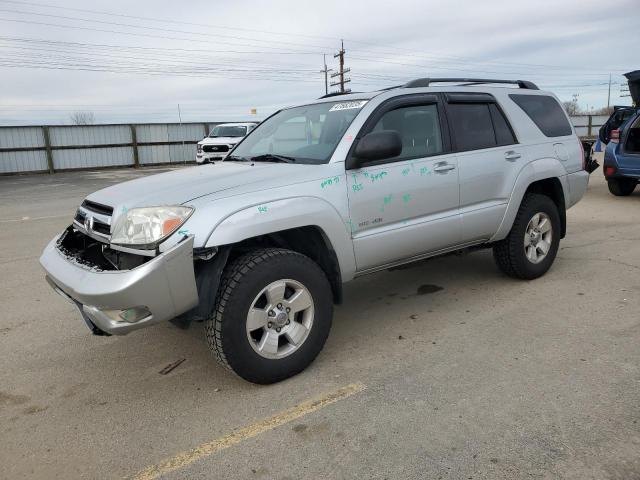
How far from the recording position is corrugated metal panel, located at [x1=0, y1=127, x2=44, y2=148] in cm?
2119

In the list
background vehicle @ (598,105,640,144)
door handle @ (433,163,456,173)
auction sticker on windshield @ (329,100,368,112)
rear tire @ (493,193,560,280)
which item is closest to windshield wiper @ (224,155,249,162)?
auction sticker on windshield @ (329,100,368,112)

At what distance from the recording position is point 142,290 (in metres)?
2.65

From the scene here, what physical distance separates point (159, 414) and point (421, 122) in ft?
9.03

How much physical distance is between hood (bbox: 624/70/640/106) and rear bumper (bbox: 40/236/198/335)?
970 centimetres

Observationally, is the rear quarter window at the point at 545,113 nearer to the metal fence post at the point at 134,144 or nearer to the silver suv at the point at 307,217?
the silver suv at the point at 307,217

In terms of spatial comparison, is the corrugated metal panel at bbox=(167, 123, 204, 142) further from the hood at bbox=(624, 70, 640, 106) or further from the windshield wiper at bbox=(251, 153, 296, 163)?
the windshield wiper at bbox=(251, 153, 296, 163)

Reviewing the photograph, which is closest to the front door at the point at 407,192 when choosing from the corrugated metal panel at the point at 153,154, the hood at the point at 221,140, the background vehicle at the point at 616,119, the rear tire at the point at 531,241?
the rear tire at the point at 531,241

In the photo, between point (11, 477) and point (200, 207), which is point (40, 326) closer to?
point (11, 477)

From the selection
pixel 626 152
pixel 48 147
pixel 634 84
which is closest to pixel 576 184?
pixel 626 152

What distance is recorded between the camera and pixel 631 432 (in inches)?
99.8

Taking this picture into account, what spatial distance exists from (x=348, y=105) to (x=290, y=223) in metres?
1.23

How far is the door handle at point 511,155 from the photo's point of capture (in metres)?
4.43

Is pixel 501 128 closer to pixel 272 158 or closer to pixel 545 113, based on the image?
pixel 545 113

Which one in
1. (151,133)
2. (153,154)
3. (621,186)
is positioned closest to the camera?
(621,186)
